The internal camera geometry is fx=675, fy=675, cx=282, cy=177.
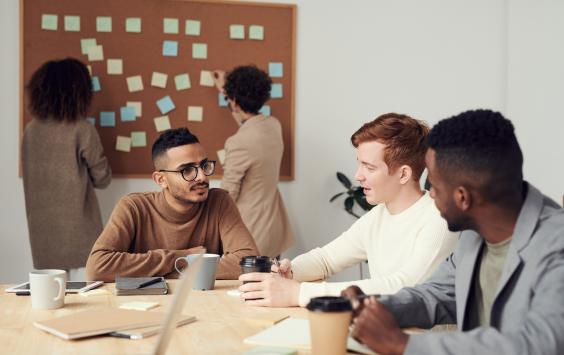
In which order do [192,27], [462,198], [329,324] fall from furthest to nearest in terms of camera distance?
1. [192,27]
2. [462,198]
3. [329,324]

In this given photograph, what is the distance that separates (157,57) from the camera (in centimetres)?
402

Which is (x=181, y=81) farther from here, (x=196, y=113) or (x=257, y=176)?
(x=257, y=176)

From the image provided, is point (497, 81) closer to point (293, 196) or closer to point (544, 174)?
point (544, 174)

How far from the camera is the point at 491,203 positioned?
4.38 feet

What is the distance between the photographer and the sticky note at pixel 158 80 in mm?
4016

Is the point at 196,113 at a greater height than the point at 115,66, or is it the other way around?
the point at 115,66

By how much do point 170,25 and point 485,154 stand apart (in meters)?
3.06

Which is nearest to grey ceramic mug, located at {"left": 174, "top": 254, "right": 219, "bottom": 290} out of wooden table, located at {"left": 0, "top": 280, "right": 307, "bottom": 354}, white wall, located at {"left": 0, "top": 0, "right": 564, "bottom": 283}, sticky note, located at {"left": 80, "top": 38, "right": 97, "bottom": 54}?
wooden table, located at {"left": 0, "top": 280, "right": 307, "bottom": 354}

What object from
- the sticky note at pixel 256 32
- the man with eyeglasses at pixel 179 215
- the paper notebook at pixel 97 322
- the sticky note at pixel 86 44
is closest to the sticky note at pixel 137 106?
the sticky note at pixel 86 44

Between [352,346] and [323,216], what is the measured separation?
2986mm

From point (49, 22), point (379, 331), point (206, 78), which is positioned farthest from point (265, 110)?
point (379, 331)

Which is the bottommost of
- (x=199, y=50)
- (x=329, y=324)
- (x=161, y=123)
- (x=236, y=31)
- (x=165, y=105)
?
(x=329, y=324)

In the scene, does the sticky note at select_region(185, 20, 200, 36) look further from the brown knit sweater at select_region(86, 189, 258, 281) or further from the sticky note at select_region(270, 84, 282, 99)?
the brown knit sweater at select_region(86, 189, 258, 281)

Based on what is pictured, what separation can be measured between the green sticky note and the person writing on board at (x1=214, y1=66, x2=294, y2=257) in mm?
641
